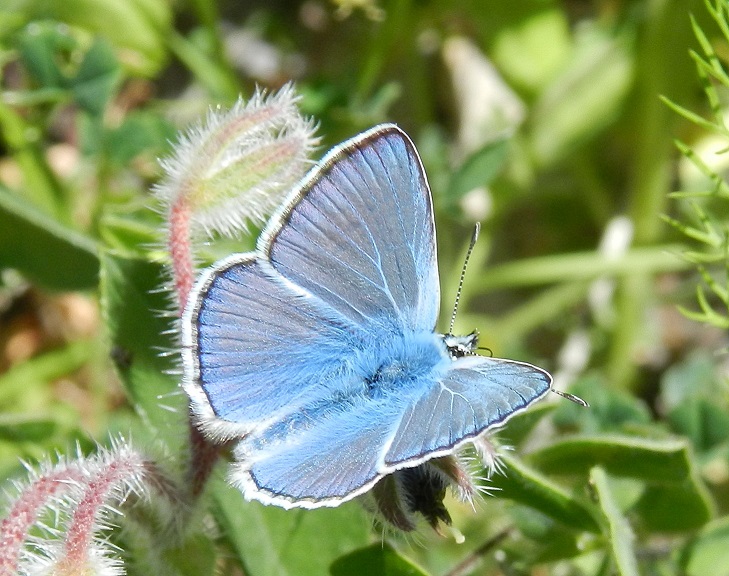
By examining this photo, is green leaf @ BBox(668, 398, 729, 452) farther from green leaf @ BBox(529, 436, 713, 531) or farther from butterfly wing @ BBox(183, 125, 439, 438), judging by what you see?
butterfly wing @ BBox(183, 125, 439, 438)

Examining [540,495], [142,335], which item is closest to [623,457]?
[540,495]

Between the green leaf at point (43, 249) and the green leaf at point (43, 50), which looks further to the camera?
the green leaf at point (43, 50)

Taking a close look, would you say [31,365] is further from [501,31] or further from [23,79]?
[501,31]

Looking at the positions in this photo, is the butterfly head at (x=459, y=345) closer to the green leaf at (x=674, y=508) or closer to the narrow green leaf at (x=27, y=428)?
the green leaf at (x=674, y=508)

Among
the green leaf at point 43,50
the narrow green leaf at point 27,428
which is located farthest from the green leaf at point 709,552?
the green leaf at point 43,50

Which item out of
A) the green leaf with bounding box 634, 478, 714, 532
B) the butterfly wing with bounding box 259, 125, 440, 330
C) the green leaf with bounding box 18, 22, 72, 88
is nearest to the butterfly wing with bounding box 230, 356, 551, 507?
the butterfly wing with bounding box 259, 125, 440, 330

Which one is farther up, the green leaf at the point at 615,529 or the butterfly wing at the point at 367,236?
the butterfly wing at the point at 367,236
